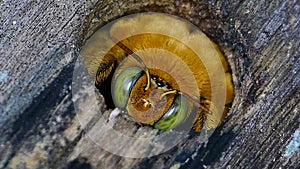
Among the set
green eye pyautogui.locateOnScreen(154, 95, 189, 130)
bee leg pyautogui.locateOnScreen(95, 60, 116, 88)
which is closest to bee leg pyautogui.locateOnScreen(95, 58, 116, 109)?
bee leg pyautogui.locateOnScreen(95, 60, 116, 88)

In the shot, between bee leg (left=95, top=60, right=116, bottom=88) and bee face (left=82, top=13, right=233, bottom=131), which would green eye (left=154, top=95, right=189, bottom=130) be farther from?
bee leg (left=95, top=60, right=116, bottom=88)

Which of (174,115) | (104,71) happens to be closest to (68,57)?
(104,71)

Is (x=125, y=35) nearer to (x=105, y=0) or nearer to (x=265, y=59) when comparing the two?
(x=105, y=0)

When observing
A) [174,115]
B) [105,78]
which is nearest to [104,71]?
[105,78]

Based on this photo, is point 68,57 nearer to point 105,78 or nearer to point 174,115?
point 105,78

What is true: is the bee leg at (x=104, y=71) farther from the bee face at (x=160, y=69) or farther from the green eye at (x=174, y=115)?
the green eye at (x=174, y=115)

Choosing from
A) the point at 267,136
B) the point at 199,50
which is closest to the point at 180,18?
the point at 199,50

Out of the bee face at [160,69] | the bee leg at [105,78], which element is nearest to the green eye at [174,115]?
the bee face at [160,69]
